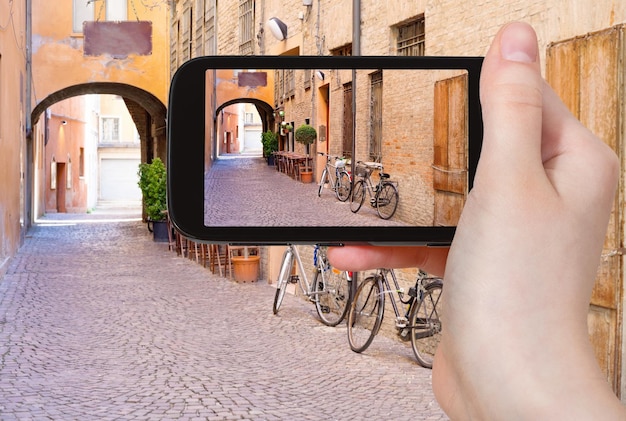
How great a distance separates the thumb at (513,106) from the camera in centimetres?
96

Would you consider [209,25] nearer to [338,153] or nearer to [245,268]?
[245,268]

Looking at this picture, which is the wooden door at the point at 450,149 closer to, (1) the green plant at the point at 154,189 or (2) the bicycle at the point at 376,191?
(2) the bicycle at the point at 376,191

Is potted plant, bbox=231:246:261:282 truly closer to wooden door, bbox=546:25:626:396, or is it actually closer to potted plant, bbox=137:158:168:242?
potted plant, bbox=137:158:168:242

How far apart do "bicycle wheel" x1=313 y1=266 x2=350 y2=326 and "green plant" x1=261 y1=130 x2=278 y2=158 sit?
823 centimetres

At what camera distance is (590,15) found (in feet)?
22.7

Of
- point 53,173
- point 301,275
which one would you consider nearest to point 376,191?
Result: point 301,275

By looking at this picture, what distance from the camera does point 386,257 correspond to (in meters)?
1.53

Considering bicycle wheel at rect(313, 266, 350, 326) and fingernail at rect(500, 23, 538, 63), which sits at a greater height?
fingernail at rect(500, 23, 538, 63)

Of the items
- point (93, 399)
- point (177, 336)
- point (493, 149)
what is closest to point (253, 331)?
point (177, 336)

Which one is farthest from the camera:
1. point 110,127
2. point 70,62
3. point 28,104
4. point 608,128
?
point 110,127

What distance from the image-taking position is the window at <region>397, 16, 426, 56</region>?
35.2 feet

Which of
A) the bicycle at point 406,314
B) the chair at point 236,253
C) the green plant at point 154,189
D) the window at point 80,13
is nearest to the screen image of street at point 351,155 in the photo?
the bicycle at point 406,314

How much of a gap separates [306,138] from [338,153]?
7.5 inches

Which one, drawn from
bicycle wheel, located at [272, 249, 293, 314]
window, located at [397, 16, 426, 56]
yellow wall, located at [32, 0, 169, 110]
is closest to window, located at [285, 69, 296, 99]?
window, located at [397, 16, 426, 56]
